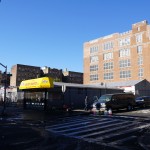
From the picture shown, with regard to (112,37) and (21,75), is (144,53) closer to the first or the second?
(112,37)

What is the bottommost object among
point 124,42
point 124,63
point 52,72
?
point 124,63

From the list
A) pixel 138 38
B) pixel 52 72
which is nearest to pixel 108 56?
pixel 138 38

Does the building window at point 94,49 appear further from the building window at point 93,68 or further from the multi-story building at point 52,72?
the multi-story building at point 52,72

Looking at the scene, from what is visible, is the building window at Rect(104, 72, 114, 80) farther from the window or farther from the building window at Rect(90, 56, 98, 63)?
the window

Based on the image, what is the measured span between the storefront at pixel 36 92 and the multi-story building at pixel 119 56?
46693 millimetres

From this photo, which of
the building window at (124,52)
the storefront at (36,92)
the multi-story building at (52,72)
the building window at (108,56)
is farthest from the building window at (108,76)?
the multi-story building at (52,72)

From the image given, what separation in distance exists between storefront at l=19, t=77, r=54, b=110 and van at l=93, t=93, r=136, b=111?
6.04 meters

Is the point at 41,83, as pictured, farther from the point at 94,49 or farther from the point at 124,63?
the point at 94,49

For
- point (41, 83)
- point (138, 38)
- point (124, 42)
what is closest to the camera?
point (41, 83)

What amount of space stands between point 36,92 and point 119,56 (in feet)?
170

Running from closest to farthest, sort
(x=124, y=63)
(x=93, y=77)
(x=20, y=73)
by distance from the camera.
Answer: (x=124, y=63) < (x=93, y=77) < (x=20, y=73)

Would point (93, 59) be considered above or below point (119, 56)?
above

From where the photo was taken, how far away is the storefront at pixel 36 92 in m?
30.2

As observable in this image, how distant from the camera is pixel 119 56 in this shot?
83.3 m
